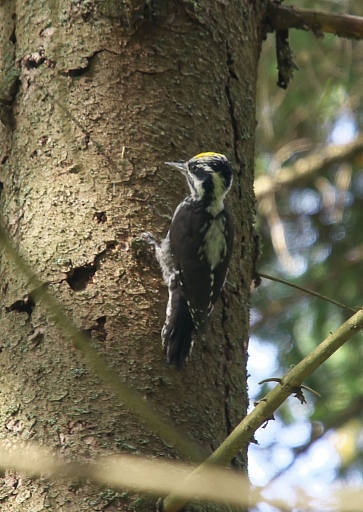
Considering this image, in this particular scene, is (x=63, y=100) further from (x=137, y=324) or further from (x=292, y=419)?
(x=292, y=419)

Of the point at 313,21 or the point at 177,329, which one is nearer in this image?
the point at 177,329

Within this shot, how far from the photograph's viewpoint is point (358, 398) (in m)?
5.45

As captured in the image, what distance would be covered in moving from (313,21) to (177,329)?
171cm

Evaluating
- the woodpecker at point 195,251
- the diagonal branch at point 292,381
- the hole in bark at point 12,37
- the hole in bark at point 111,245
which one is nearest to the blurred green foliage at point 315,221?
the woodpecker at point 195,251

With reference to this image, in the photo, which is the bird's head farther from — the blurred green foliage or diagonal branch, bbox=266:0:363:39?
the blurred green foliage

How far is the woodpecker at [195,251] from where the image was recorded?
290cm

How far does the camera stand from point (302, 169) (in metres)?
6.24

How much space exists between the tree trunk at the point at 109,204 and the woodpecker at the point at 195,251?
45 millimetres

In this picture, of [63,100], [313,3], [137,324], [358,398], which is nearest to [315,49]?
[313,3]

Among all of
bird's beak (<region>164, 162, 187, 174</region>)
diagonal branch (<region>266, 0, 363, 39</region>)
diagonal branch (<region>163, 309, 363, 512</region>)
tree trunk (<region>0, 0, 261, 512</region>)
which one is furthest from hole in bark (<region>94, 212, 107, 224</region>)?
diagonal branch (<region>266, 0, 363, 39</region>)

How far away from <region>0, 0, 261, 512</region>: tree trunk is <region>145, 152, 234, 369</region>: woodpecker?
45 millimetres

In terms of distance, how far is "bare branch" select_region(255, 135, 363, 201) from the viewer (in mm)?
6141

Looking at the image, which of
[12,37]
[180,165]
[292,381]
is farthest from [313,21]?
[292,381]

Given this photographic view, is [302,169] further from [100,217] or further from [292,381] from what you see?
[292,381]
